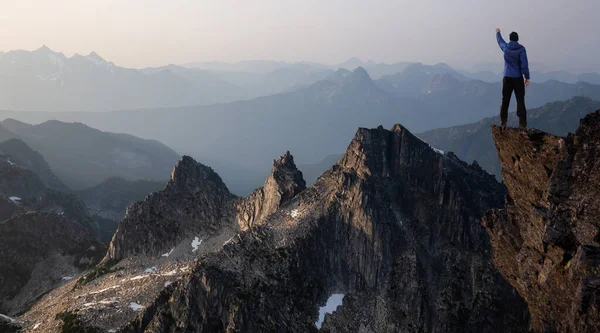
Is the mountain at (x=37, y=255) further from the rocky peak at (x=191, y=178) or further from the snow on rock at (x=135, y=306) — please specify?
the snow on rock at (x=135, y=306)

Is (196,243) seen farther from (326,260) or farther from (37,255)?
(37,255)

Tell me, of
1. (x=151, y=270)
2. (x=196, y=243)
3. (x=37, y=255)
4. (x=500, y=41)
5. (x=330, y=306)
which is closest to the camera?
(x=500, y=41)

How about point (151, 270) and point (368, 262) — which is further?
point (151, 270)

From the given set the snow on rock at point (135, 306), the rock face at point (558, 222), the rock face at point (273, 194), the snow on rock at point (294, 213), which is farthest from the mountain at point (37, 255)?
the rock face at point (558, 222)

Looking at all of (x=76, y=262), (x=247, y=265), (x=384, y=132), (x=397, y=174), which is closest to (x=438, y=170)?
(x=397, y=174)

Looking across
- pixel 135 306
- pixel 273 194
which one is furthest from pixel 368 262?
pixel 135 306

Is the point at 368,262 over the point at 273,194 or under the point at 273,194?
under
